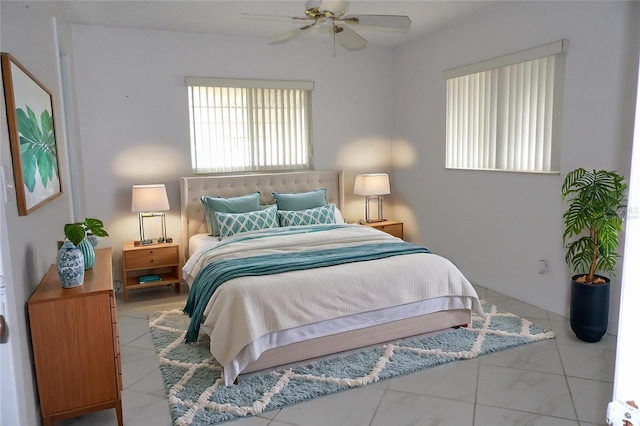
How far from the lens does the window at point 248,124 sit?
4875mm

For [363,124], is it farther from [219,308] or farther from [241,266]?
[219,308]

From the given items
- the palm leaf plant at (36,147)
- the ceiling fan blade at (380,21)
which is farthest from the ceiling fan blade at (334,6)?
the palm leaf plant at (36,147)

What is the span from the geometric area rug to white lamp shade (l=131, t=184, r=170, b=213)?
119cm

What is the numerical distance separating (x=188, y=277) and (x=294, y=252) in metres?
1.12

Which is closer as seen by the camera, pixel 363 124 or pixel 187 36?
pixel 187 36

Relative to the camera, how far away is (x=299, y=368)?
9.57 feet

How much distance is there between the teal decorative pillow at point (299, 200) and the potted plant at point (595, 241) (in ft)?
8.00

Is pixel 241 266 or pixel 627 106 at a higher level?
pixel 627 106

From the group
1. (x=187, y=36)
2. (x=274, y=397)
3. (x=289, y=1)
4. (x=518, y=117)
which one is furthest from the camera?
(x=187, y=36)

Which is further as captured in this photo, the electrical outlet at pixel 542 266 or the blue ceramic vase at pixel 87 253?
the electrical outlet at pixel 542 266

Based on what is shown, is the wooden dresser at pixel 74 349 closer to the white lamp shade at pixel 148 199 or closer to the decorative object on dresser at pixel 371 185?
the white lamp shade at pixel 148 199

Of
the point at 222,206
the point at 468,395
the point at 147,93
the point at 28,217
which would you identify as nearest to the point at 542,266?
the point at 468,395

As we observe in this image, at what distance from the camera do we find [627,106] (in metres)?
3.12

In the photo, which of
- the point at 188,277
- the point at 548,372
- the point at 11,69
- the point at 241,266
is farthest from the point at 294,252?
the point at 11,69
